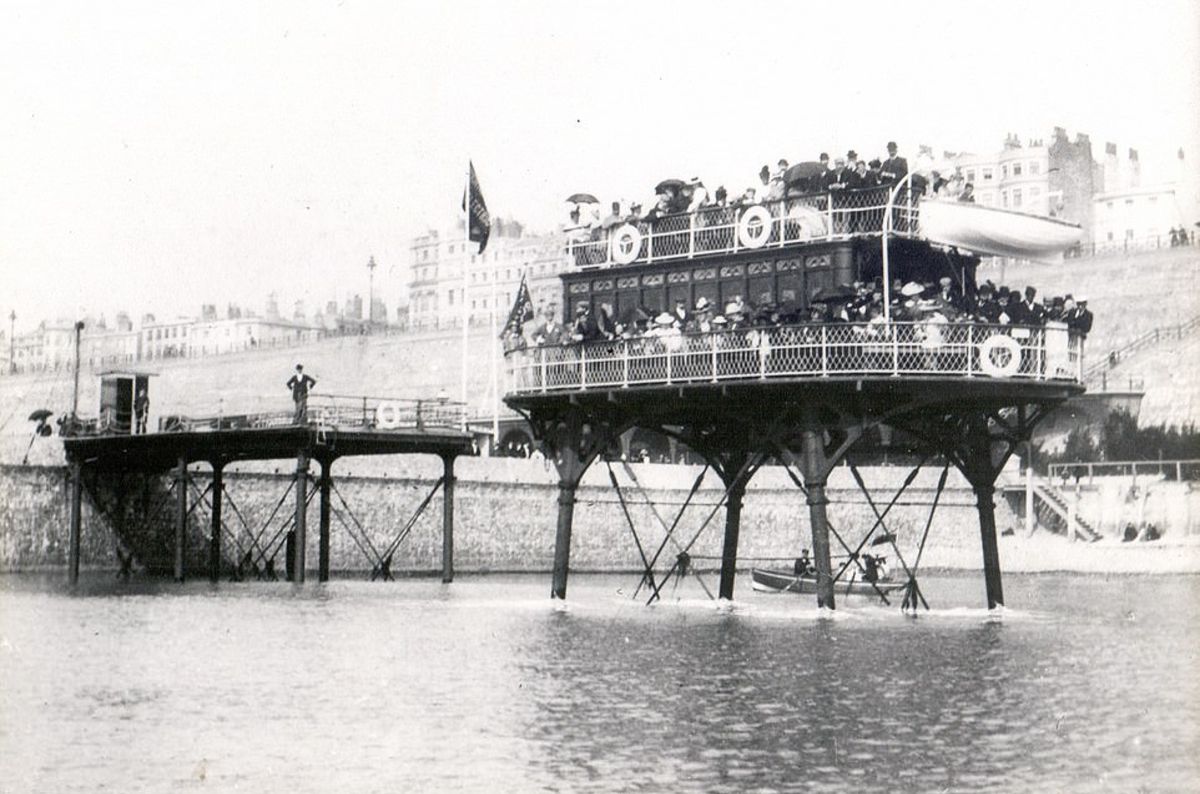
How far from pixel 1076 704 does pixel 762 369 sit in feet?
48.9

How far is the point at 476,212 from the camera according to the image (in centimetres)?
6406

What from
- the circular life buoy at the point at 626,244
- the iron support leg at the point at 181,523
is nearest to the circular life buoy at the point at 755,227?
the circular life buoy at the point at 626,244

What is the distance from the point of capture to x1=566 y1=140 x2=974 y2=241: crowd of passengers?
39.4m

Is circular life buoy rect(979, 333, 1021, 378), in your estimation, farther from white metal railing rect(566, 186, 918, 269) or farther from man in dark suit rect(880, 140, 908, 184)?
man in dark suit rect(880, 140, 908, 184)

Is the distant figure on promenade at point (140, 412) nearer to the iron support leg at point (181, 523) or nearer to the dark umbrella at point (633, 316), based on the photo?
the iron support leg at point (181, 523)

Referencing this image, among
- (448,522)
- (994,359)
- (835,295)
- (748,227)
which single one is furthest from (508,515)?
(994,359)

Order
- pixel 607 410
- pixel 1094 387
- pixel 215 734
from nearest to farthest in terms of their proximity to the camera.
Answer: pixel 215 734 < pixel 607 410 < pixel 1094 387

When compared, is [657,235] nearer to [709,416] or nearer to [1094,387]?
[709,416]

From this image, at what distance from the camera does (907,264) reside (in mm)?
40250

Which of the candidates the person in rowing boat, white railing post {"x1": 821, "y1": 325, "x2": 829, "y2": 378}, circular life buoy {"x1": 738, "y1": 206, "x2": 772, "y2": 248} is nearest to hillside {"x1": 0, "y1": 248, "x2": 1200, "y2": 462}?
the person in rowing boat

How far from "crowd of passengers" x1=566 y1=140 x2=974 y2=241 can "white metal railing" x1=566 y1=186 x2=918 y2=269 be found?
17 cm

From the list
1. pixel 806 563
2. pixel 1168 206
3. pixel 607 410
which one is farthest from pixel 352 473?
pixel 1168 206

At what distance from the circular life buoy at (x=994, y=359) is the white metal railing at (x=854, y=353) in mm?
20

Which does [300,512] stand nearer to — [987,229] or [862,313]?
[862,313]
